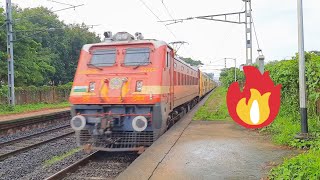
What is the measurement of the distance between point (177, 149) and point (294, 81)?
5.86 m

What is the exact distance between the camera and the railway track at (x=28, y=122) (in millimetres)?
14755

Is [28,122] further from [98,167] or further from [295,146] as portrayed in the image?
[295,146]

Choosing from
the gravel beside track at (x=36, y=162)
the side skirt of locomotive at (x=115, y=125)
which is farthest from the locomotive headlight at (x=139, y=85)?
the gravel beside track at (x=36, y=162)

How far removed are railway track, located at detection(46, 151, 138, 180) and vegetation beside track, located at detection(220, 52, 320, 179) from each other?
3701 mm

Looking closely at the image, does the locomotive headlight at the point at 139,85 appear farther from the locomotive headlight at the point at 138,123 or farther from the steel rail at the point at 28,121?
the steel rail at the point at 28,121

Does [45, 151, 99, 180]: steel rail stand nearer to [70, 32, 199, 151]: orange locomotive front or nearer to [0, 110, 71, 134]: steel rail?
[70, 32, 199, 151]: orange locomotive front

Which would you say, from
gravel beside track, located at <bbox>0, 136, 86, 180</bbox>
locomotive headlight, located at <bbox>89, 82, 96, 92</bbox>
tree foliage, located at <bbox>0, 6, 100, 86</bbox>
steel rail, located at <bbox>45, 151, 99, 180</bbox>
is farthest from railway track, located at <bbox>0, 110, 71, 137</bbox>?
tree foliage, located at <bbox>0, 6, 100, 86</bbox>

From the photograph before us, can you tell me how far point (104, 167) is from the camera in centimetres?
807

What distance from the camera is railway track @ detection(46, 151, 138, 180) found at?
288 inches

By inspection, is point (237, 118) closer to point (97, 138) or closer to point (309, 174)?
point (309, 174)

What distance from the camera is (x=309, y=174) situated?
15.5ft

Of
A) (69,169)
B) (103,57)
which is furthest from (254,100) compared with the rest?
(103,57)

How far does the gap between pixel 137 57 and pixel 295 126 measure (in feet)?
15.6

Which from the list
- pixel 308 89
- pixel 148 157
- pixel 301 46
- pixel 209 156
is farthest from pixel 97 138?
pixel 308 89
